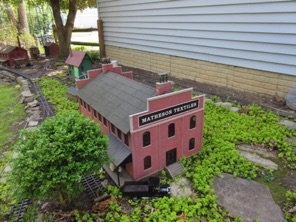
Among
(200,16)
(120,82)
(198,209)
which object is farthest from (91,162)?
(200,16)

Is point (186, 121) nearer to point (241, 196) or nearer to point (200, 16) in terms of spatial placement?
point (241, 196)

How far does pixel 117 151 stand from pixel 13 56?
743 inches

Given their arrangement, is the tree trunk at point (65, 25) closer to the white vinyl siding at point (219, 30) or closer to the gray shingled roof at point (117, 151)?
the white vinyl siding at point (219, 30)

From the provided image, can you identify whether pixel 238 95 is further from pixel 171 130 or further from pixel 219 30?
pixel 171 130

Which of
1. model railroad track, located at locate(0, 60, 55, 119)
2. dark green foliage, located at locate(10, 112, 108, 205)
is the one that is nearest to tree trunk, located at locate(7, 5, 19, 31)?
model railroad track, located at locate(0, 60, 55, 119)

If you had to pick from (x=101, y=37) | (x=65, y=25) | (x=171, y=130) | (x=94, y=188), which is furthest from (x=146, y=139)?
(x=65, y=25)

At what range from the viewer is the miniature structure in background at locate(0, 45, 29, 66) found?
20766 millimetres

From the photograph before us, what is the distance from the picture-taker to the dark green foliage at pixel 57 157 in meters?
5.20

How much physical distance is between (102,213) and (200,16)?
455 inches

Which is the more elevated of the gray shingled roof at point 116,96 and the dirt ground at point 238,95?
the gray shingled roof at point 116,96

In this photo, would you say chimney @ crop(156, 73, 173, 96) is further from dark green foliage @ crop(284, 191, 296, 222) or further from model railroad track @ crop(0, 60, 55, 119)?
model railroad track @ crop(0, 60, 55, 119)

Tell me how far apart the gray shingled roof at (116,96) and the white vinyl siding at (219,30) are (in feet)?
21.3

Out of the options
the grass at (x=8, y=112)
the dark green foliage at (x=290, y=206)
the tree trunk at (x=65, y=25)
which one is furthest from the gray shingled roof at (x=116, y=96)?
the tree trunk at (x=65, y=25)

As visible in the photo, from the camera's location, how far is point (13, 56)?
21.0m
